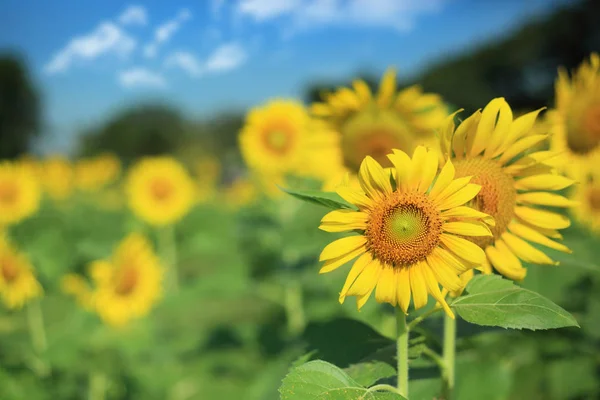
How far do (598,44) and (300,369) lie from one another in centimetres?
2210

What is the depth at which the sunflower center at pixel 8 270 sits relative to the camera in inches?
120

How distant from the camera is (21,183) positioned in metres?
3.99

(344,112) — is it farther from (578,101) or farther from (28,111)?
(28,111)

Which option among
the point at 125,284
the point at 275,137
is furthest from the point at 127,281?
the point at 275,137

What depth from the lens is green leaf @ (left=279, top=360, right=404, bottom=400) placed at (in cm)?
89

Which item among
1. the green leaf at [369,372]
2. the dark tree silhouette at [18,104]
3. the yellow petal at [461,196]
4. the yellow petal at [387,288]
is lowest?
the green leaf at [369,372]

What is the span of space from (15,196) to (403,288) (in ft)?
11.4

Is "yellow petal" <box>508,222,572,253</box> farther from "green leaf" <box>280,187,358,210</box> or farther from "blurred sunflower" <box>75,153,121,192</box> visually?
"blurred sunflower" <box>75,153,121,192</box>

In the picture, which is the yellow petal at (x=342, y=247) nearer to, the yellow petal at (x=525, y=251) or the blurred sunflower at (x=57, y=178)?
the yellow petal at (x=525, y=251)

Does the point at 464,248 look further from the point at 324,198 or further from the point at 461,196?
the point at 324,198

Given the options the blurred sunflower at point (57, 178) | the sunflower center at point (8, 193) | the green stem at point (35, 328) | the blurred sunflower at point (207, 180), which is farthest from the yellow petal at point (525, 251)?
the blurred sunflower at point (207, 180)

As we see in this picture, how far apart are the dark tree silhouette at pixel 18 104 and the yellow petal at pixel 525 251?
899 inches

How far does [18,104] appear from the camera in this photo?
24.9 metres

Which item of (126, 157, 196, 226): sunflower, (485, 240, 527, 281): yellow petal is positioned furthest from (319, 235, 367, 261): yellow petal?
(126, 157, 196, 226): sunflower
